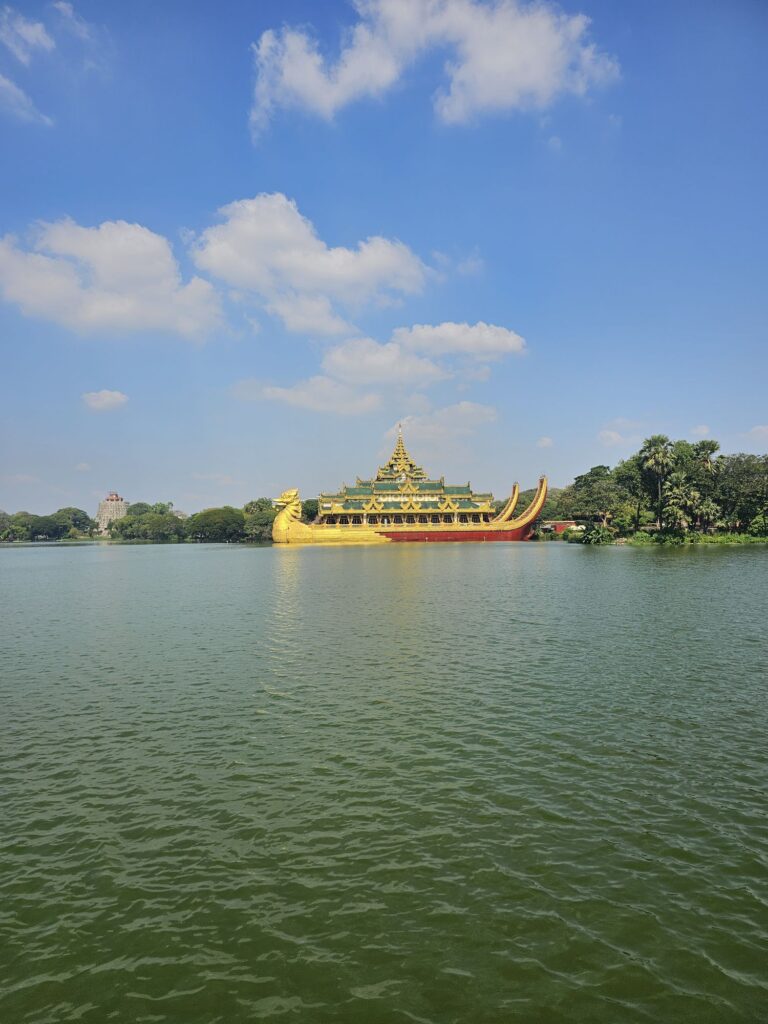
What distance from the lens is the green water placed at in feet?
17.1

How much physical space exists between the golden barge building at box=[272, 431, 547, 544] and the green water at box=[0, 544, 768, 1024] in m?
75.0

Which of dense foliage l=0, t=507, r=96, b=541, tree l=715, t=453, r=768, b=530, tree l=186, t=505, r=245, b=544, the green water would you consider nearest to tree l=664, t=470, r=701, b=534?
tree l=715, t=453, r=768, b=530

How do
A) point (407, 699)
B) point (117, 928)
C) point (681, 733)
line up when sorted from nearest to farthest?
point (117, 928) < point (681, 733) < point (407, 699)

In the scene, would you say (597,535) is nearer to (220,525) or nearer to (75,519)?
(220,525)

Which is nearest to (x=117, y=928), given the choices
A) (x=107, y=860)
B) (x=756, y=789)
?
(x=107, y=860)

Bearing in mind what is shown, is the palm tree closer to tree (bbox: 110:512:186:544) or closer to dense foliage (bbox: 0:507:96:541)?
tree (bbox: 110:512:186:544)

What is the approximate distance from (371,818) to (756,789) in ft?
18.3

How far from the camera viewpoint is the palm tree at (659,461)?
222 ft

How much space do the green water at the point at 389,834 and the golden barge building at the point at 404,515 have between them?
75.0m

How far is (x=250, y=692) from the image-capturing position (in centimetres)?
1377

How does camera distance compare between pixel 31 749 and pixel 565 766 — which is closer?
pixel 565 766

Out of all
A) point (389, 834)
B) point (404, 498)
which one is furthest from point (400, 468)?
point (389, 834)

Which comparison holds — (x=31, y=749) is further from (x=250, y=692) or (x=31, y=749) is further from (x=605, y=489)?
(x=605, y=489)

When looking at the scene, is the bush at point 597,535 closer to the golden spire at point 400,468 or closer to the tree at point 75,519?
the golden spire at point 400,468
